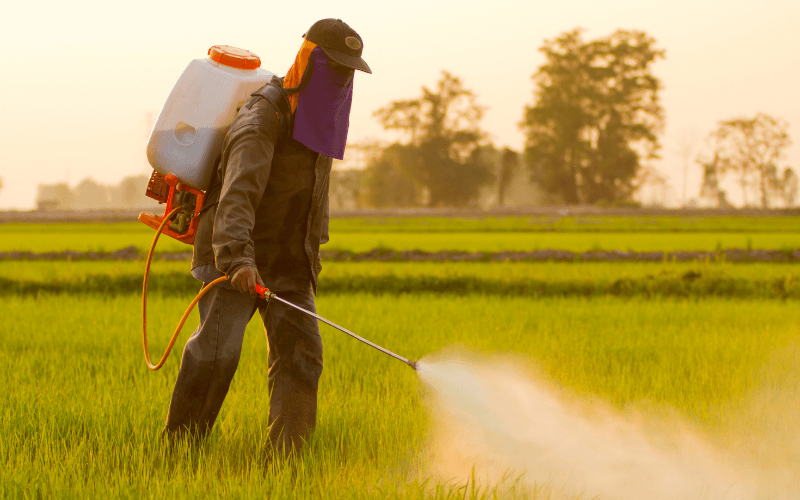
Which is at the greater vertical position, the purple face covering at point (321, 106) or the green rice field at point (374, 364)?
the purple face covering at point (321, 106)

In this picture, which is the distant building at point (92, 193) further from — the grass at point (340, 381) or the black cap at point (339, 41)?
the black cap at point (339, 41)

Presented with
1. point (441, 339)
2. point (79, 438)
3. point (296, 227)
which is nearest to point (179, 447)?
point (79, 438)

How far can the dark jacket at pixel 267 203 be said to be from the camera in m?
2.60

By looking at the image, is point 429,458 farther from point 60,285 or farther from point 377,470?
point 60,285

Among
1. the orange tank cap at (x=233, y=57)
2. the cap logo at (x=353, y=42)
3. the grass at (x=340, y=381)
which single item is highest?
the cap logo at (x=353, y=42)

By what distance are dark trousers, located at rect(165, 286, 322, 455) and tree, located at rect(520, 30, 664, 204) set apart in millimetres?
47147

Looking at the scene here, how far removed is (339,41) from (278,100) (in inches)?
13.4

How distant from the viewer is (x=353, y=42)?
8.87 feet

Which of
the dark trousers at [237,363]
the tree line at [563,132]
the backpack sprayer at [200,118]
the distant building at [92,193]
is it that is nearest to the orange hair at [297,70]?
the backpack sprayer at [200,118]

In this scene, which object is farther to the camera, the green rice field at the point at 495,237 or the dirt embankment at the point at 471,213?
the dirt embankment at the point at 471,213

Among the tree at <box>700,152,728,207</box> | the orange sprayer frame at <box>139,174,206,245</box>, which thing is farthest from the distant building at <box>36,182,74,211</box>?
the orange sprayer frame at <box>139,174,206,245</box>

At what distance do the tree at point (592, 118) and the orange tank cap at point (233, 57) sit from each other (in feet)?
155

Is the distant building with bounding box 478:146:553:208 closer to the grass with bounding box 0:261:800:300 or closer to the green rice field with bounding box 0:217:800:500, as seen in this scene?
the grass with bounding box 0:261:800:300

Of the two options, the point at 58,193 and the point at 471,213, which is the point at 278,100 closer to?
the point at 471,213
